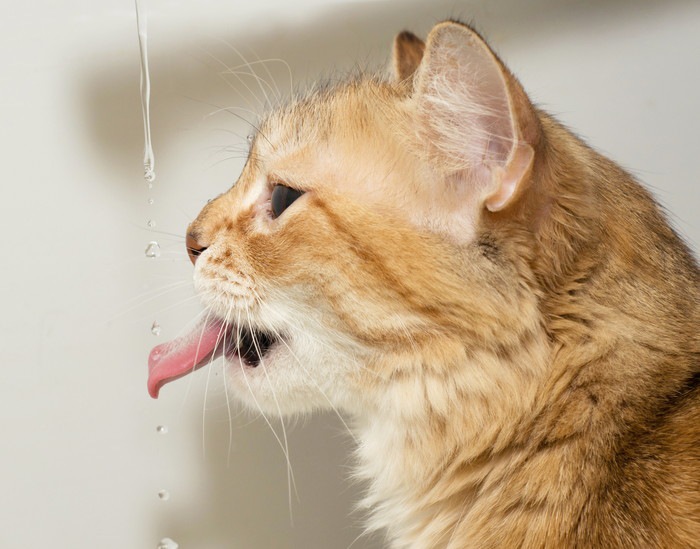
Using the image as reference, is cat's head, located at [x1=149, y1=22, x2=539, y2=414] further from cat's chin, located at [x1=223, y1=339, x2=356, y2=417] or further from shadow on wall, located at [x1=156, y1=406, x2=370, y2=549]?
shadow on wall, located at [x1=156, y1=406, x2=370, y2=549]

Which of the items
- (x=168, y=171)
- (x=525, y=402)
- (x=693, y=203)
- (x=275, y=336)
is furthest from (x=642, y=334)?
(x=168, y=171)

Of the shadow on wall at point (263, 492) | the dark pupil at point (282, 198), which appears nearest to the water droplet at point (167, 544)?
the shadow on wall at point (263, 492)

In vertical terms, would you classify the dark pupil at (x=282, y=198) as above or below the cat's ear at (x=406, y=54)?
below

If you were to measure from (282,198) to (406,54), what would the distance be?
0.32m

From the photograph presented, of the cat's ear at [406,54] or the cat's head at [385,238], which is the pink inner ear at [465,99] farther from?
the cat's ear at [406,54]

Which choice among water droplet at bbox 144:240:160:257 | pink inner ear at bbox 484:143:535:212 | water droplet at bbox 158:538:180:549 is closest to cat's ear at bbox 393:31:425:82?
pink inner ear at bbox 484:143:535:212

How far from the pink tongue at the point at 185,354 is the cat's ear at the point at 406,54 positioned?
470 millimetres

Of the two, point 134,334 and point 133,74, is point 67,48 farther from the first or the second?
point 134,334

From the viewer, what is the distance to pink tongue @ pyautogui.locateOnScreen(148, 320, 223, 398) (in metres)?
1.20

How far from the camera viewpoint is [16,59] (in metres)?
1.60

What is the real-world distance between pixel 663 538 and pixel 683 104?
1.13 m

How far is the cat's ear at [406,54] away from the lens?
3.96 feet

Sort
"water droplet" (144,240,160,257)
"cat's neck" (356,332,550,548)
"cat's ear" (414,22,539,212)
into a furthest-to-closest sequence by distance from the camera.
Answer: "water droplet" (144,240,160,257)
"cat's neck" (356,332,550,548)
"cat's ear" (414,22,539,212)

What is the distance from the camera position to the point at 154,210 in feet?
5.42
